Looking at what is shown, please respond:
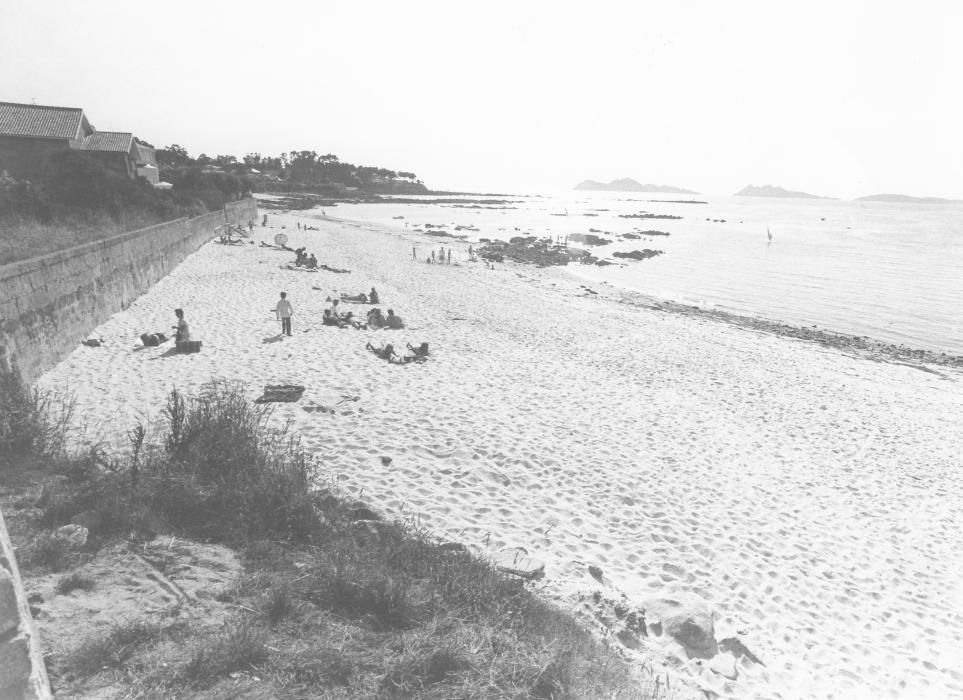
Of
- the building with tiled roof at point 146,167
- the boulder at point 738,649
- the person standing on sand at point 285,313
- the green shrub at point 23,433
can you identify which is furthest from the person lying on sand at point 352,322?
the building with tiled roof at point 146,167

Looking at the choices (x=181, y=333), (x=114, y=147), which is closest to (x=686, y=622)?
(x=181, y=333)

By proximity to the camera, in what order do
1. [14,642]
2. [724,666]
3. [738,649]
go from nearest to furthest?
[14,642]
[724,666]
[738,649]

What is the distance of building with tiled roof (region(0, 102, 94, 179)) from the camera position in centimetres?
3073

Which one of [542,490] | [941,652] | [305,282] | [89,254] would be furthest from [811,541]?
[305,282]

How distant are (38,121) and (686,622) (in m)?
43.1

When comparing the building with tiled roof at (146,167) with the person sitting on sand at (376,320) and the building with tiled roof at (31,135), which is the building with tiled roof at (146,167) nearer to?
the building with tiled roof at (31,135)

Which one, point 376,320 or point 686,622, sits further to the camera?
point 376,320

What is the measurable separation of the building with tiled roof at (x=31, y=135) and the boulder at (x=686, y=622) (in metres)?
37.4

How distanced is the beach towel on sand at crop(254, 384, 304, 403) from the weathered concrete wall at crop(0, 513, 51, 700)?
7.74m

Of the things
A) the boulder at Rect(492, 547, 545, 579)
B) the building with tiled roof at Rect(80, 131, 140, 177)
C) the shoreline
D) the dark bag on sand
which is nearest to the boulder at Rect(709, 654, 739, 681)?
the boulder at Rect(492, 547, 545, 579)

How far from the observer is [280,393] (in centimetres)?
1000

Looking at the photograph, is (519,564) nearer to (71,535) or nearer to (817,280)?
(71,535)

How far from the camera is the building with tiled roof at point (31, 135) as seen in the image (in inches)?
1210

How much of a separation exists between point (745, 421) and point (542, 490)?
599 cm
